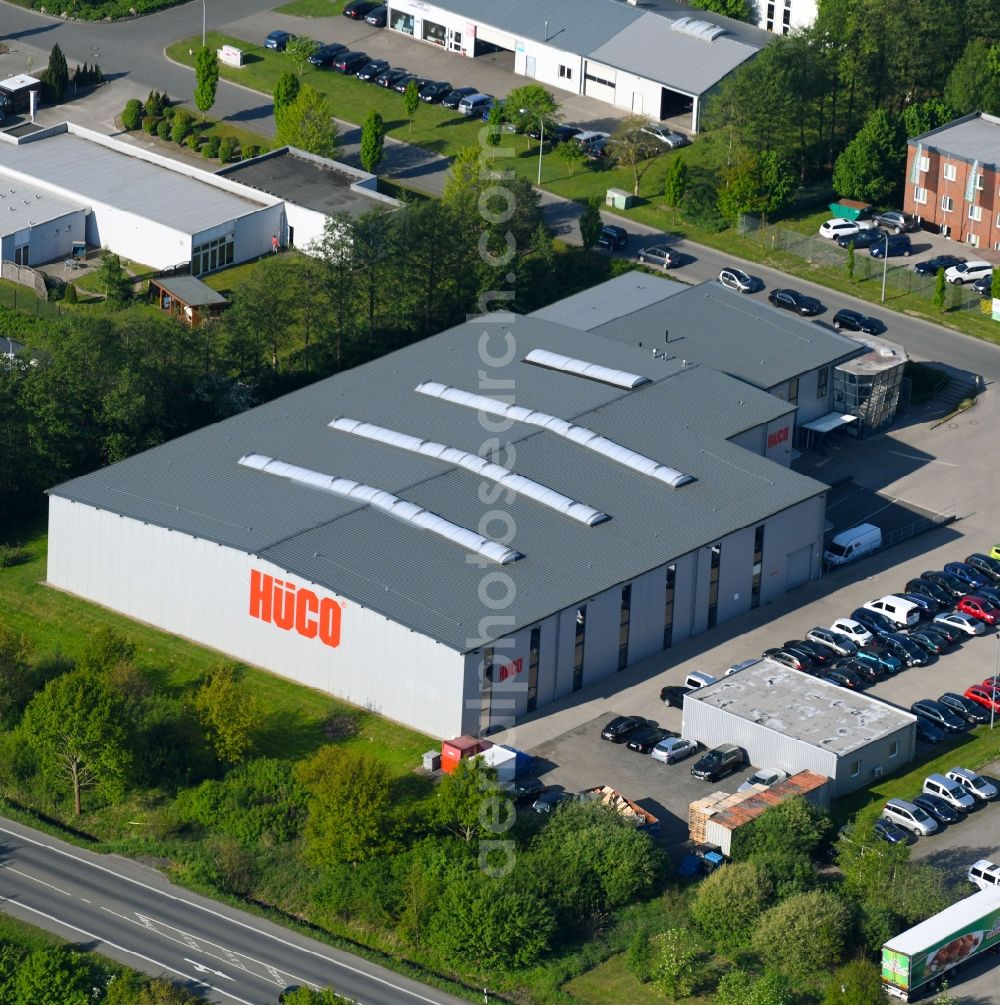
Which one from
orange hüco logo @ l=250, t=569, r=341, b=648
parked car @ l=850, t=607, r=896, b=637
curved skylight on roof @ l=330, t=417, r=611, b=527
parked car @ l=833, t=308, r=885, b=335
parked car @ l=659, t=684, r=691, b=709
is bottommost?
parked car @ l=659, t=684, r=691, b=709

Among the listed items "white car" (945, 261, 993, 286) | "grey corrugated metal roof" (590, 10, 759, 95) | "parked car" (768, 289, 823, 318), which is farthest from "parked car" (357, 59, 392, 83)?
"white car" (945, 261, 993, 286)

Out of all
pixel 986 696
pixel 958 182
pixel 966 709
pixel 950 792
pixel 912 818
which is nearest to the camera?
pixel 912 818

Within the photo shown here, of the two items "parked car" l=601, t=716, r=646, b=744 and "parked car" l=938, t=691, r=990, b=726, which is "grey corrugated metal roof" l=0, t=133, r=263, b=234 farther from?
"parked car" l=938, t=691, r=990, b=726

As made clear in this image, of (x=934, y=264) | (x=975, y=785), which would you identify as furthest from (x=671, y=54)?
(x=975, y=785)

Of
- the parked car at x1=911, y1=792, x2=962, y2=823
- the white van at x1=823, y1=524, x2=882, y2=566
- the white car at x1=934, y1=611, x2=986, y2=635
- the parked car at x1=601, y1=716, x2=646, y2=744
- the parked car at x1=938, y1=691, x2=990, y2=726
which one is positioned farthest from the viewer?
the white van at x1=823, y1=524, x2=882, y2=566

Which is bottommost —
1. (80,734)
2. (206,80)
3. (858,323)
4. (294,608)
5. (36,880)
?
(36,880)

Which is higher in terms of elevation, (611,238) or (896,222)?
(896,222)

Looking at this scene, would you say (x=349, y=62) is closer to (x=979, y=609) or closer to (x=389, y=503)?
(x=389, y=503)
